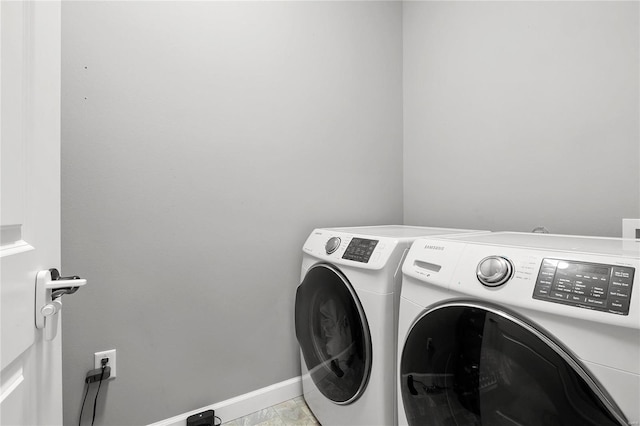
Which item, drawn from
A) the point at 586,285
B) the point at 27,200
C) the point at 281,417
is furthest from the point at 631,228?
the point at 27,200

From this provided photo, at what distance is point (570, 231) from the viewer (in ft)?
3.89

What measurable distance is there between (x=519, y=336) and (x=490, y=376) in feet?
0.39

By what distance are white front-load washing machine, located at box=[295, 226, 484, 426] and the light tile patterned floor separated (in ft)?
0.16

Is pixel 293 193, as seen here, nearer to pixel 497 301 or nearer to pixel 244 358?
pixel 244 358

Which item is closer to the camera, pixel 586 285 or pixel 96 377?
pixel 586 285

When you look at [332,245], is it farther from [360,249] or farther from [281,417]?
[281,417]

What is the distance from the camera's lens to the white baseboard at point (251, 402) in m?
1.25

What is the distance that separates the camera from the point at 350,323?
1069mm

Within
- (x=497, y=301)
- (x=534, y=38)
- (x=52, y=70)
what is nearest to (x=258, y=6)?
(x=52, y=70)

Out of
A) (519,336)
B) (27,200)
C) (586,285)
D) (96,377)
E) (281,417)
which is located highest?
(27,200)

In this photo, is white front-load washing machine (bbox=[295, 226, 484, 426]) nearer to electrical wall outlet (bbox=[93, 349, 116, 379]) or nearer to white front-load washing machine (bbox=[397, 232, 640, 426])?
white front-load washing machine (bbox=[397, 232, 640, 426])

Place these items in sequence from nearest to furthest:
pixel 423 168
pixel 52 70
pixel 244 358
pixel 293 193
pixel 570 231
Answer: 1. pixel 52 70
2. pixel 570 231
3. pixel 244 358
4. pixel 293 193
5. pixel 423 168

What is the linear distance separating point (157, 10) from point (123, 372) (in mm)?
1366

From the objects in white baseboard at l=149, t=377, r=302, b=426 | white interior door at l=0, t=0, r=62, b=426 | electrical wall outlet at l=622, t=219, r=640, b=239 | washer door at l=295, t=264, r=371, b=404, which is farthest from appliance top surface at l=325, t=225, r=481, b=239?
white interior door at l=0, t=0, r=62, b=426
